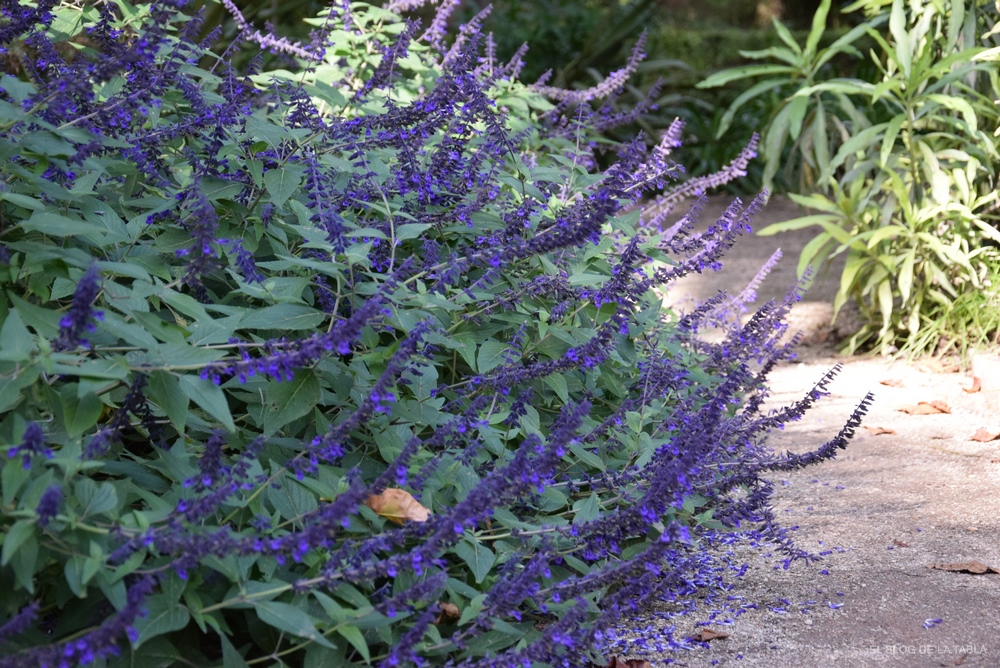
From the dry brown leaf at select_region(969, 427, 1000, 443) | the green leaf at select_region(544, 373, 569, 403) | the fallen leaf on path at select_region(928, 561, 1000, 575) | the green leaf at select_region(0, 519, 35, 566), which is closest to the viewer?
the green leaf at select_region(0, 519, 35, 566)

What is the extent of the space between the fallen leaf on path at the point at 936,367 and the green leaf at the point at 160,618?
395 cm

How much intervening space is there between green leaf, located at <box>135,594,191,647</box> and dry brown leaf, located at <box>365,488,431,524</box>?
45 cm

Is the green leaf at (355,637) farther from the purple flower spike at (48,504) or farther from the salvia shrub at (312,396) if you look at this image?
the purple flower spike at (48,504)

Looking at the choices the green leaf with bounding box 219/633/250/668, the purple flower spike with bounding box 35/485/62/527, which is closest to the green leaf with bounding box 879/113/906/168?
the green leaf with bounding box 219/633/250/668

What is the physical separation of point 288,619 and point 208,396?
0.39 metres

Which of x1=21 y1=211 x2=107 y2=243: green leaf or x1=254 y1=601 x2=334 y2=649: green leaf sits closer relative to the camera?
x1=254 y1=601 x2=334 y2=649: green leaf

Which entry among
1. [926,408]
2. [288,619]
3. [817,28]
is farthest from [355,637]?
[817,28]

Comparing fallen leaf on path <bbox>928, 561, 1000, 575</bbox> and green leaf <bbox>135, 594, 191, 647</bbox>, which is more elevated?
green leaf <bbox>135, 594, 191, 647</bbox>

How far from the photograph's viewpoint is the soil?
6.75 ft

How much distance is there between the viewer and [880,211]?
4852 mm

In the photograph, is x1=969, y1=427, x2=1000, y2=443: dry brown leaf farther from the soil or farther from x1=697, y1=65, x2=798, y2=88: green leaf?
x1=697, y1=65, x2=798, y2=88: green leaf

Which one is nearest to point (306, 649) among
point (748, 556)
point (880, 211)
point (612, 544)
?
point (612, 544)

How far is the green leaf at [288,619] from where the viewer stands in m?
1.54

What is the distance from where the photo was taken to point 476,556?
6.31 ft
